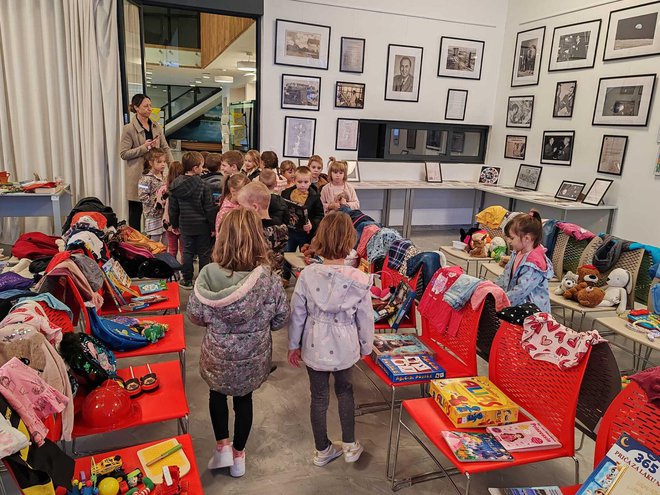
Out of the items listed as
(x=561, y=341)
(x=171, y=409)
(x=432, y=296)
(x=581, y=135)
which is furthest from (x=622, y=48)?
(x=171, y=409)

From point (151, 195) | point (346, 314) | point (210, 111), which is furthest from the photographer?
point (210, 111)

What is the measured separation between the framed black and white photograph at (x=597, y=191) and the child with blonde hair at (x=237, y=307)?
5.02 m

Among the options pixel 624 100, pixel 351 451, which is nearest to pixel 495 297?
pixel 351 451

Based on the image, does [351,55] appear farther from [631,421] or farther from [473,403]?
[631,421]

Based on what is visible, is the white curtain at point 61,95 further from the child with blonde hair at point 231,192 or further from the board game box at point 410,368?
the board game box at point 410,368

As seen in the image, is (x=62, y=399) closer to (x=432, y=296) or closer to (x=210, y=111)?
(x=432, y=296)

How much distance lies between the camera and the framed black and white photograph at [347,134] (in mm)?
6816

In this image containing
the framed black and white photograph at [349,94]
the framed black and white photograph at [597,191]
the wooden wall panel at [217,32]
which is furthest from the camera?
the wooden wall panel at [217,32]

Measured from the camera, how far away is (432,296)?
2.47 meters

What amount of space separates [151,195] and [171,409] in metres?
3.01

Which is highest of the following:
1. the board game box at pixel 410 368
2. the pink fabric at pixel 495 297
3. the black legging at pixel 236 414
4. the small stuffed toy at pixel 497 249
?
the pink fabric at pixel 495 297

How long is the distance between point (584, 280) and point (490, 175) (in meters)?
4.22

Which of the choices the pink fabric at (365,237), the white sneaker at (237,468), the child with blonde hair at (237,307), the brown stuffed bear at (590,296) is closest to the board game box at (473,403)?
the child with blonde hair at (237,307)

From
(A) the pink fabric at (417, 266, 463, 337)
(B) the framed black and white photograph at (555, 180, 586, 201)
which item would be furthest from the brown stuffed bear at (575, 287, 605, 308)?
(B) the framed black and white photograph at (555, 180, 586, 201)
